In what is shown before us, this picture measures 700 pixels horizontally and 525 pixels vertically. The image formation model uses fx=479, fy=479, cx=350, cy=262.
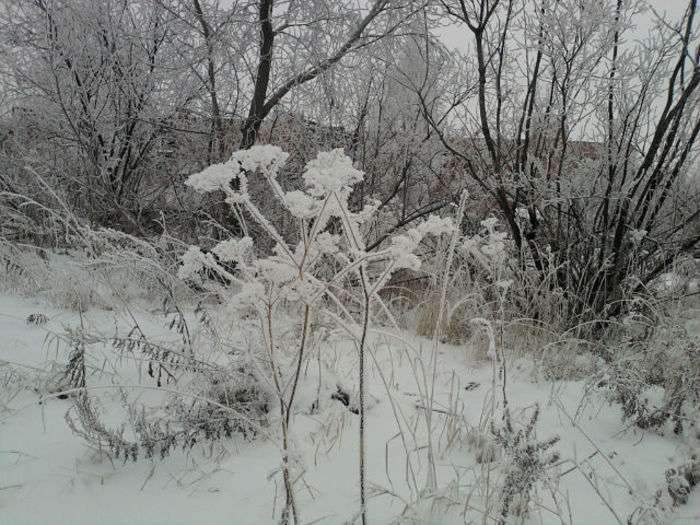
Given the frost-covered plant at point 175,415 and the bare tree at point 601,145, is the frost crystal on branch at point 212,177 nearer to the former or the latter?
the frost-covered plant at point 175,415

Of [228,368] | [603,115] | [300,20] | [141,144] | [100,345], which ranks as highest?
[300,20]

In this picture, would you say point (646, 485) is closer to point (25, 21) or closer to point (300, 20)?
point (300, 20)

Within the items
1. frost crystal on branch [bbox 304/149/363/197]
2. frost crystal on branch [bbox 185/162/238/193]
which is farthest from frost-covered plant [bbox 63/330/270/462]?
frost crystal on branch [bbox 304/149/363/197]

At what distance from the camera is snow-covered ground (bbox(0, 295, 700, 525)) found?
1295 mm

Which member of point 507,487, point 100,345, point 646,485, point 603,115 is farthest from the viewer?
point 603,115

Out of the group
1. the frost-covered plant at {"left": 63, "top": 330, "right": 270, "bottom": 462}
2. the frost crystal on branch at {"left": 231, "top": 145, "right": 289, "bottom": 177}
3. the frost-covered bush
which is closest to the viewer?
the frost crystal on branch at {"left": 231, "top": 145, "right": 289, "bottom": 177}

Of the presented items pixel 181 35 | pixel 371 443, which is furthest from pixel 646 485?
pixel 181 35

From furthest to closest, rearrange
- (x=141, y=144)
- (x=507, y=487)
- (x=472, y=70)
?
(x=141, y=144) → (x=472, y=70) → (x=507, y=487)

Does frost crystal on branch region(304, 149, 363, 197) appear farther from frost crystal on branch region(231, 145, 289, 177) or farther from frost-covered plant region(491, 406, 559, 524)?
frost-covered plant region(491, 406, 559, 524)

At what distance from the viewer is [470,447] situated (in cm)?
165

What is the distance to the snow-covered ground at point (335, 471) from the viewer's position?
1295 mm

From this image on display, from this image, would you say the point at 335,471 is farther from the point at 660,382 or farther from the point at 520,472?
the point at 660,382

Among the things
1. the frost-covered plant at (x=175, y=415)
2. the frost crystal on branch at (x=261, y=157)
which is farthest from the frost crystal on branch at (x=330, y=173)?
the frost-covered plant at (x=175, y=415)

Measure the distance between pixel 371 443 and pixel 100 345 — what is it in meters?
1.53
